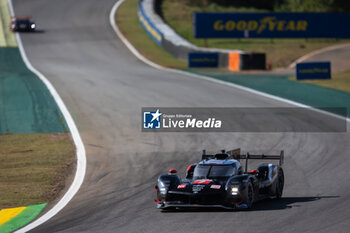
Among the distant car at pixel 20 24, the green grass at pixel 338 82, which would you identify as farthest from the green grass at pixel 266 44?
the distant car at pixel 20 24

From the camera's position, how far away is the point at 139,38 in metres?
56.5

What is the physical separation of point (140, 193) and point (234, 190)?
3186 millimetres

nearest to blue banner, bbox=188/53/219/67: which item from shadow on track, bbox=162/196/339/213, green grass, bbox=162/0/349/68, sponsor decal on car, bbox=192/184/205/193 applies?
green grass, bbox=162/0/349/68

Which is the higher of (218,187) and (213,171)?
(213,171)

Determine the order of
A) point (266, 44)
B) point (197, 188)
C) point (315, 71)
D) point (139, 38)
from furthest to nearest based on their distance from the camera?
point (139, 38), point (266, 44), point (315, 71), point (197, 188)

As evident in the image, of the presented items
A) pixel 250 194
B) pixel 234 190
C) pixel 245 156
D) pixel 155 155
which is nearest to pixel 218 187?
pixel 234 190

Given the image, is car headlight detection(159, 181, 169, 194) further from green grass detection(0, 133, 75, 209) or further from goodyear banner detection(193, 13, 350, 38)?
goodyear banner detection(193, 13, 350, 38)

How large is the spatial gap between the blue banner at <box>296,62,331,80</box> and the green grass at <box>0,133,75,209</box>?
18044 millimetres

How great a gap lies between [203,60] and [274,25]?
34.4 feet

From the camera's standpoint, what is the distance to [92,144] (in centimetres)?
2292

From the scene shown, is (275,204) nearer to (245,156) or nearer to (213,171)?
(213,171)

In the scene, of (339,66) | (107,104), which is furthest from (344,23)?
(107,104)

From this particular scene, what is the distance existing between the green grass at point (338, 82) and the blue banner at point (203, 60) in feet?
26.3

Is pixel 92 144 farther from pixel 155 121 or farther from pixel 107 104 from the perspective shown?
pixel 107 104
